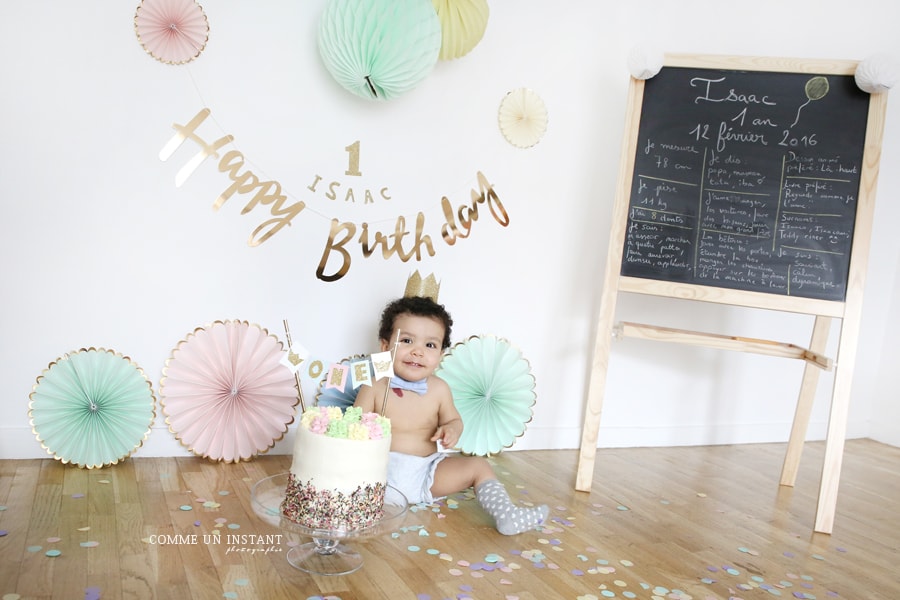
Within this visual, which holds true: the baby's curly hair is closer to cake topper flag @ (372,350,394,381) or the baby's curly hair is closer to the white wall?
the white wall

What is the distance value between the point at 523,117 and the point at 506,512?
1.60 m

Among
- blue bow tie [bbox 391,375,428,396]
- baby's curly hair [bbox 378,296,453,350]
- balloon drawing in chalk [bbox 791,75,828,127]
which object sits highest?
balloon drawing in chalk [bbox 791,75,828,127]

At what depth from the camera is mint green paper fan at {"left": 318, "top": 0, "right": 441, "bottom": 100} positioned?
8.20 feet

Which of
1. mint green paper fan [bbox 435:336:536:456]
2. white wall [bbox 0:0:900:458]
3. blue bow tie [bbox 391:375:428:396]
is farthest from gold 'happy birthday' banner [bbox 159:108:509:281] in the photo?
blue bow tie [bbox 391:375:428:396]

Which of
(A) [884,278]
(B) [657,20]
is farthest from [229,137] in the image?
(A) [884,278]

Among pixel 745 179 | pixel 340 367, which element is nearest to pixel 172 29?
pixel 340 367

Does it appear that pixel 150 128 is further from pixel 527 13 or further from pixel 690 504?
pixel 690 504

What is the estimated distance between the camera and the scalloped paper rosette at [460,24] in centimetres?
273

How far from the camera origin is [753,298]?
8.93 feet

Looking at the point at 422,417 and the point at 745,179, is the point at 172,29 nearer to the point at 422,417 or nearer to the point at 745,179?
the point at 422,417

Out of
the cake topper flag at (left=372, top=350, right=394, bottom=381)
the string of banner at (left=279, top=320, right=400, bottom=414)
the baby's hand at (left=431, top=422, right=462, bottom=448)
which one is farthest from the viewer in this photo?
the baby's hand at (left=431, top=422, right=462, bottom=448)

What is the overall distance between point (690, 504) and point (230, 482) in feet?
5.16

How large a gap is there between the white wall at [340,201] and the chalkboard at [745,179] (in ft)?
1.63

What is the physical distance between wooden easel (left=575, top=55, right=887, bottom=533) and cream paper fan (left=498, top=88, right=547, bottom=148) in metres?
0.44
